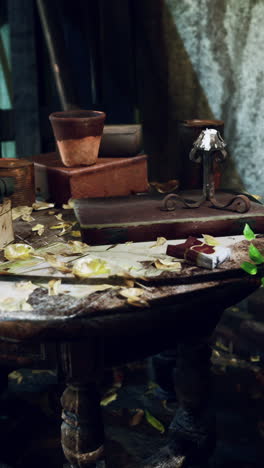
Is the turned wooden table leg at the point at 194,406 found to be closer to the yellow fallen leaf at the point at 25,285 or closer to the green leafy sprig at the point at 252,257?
the green leafy sprig at the point at 252,257

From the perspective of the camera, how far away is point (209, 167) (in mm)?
2158

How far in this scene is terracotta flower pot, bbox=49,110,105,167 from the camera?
97.3 inches

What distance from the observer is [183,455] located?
2.27 m

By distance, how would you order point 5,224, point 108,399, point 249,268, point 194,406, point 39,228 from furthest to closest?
point 108,399
point 39,228
point 194,406
point 5,224
point 249,268

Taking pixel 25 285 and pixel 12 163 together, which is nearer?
pixel 25 285

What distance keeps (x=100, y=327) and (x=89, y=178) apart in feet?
3.71

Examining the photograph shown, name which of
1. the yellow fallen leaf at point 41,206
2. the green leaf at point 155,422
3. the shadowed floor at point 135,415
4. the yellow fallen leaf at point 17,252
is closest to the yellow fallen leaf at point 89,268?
the yellow fallen leaf at point 17,252

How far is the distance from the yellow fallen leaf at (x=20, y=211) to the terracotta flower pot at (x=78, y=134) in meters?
0.27

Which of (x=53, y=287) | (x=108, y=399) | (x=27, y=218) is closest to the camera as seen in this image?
(x=53, y=287)

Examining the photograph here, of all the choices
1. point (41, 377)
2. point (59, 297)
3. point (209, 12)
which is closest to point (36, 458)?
point (41, 377)

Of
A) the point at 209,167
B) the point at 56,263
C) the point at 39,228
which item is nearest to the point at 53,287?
the point at 56,263

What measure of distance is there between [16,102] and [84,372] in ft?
7.51

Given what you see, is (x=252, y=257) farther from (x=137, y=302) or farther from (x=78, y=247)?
(x=78, y=247)

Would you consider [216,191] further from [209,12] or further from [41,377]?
[41,377]
